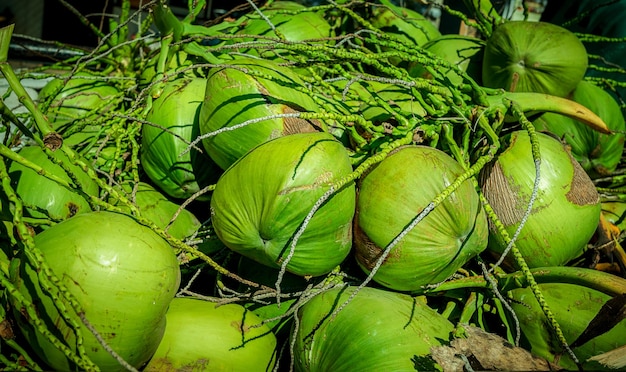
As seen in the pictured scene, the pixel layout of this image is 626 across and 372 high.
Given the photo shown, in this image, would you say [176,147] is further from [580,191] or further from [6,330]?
[580,191]

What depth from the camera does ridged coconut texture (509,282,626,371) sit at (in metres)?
1.37

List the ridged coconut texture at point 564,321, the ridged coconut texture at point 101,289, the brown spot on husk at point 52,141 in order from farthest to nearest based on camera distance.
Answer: the brown spot on husk at point 52,141, the ridged coconut texture at point 564,321, the ridged coconut texture at point 101,289

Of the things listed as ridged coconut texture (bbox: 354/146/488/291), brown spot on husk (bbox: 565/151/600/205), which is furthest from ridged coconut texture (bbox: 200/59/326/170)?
brown spot on husk (bbox: 565/151/600/205)

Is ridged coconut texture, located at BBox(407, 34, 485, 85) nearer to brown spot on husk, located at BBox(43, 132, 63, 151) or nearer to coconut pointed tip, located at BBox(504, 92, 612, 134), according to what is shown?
coconut pointed tip, located at BBox(504, 92, 612, 134)

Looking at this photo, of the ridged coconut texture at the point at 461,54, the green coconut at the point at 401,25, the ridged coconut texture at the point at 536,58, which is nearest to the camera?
the ridged coconut texture at the point at 536,58

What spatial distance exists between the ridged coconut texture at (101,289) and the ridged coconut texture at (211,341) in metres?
0.08

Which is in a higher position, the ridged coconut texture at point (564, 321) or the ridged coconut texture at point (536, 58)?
the ridged coconut texture at point (536, 58)

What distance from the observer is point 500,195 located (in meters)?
1.68

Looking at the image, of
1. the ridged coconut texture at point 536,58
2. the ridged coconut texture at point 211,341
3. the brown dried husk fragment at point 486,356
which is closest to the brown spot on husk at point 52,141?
the ridged coconut texture at point 211,341

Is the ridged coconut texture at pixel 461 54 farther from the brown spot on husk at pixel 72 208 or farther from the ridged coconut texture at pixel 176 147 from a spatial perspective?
the brown spot on husk at pixel 72 208

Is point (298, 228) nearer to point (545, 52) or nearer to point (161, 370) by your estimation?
point (161, 370)

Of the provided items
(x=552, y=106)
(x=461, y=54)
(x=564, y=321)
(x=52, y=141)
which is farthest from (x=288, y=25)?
(x=564, y=321)

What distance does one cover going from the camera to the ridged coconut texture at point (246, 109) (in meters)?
1.67

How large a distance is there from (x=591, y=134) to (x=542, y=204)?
25.3 inches
